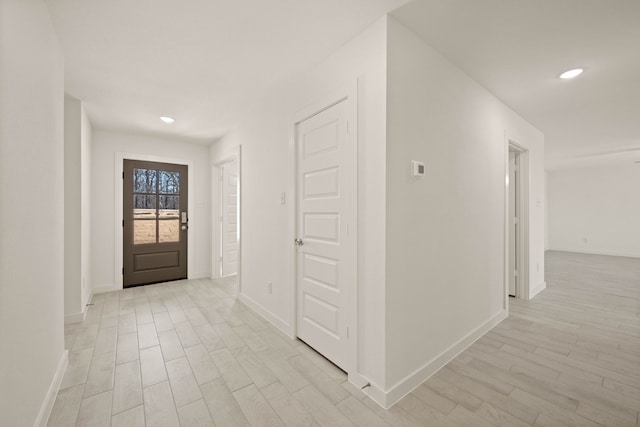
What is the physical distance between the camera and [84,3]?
1.67m

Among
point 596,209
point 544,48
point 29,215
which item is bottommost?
point 29,215

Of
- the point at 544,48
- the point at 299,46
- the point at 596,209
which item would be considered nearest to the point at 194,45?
the point at 299,46

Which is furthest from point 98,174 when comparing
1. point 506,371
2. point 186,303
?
point 506,371

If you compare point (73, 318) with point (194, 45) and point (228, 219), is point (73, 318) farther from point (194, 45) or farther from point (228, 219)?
point (194, 45)

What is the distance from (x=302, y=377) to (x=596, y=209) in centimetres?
988

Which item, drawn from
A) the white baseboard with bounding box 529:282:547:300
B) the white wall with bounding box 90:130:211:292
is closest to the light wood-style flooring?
the white baseboard with bounding box 529:282:547:300

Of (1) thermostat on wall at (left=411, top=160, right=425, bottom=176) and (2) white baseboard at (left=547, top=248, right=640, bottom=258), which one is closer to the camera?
(1) thermostat on wall at (left=411, top=160, right=425, bottom=176)

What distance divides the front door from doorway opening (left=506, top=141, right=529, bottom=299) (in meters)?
5.32

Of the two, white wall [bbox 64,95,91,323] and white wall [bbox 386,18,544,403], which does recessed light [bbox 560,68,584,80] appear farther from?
white wall [bbox 64,95,91,323]

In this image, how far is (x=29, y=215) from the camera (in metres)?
1.42

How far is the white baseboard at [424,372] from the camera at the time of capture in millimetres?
1680

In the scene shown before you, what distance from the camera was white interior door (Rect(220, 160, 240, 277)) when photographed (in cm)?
497

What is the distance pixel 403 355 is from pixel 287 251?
137cm

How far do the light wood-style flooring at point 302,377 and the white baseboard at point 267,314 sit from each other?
0.26 feet
